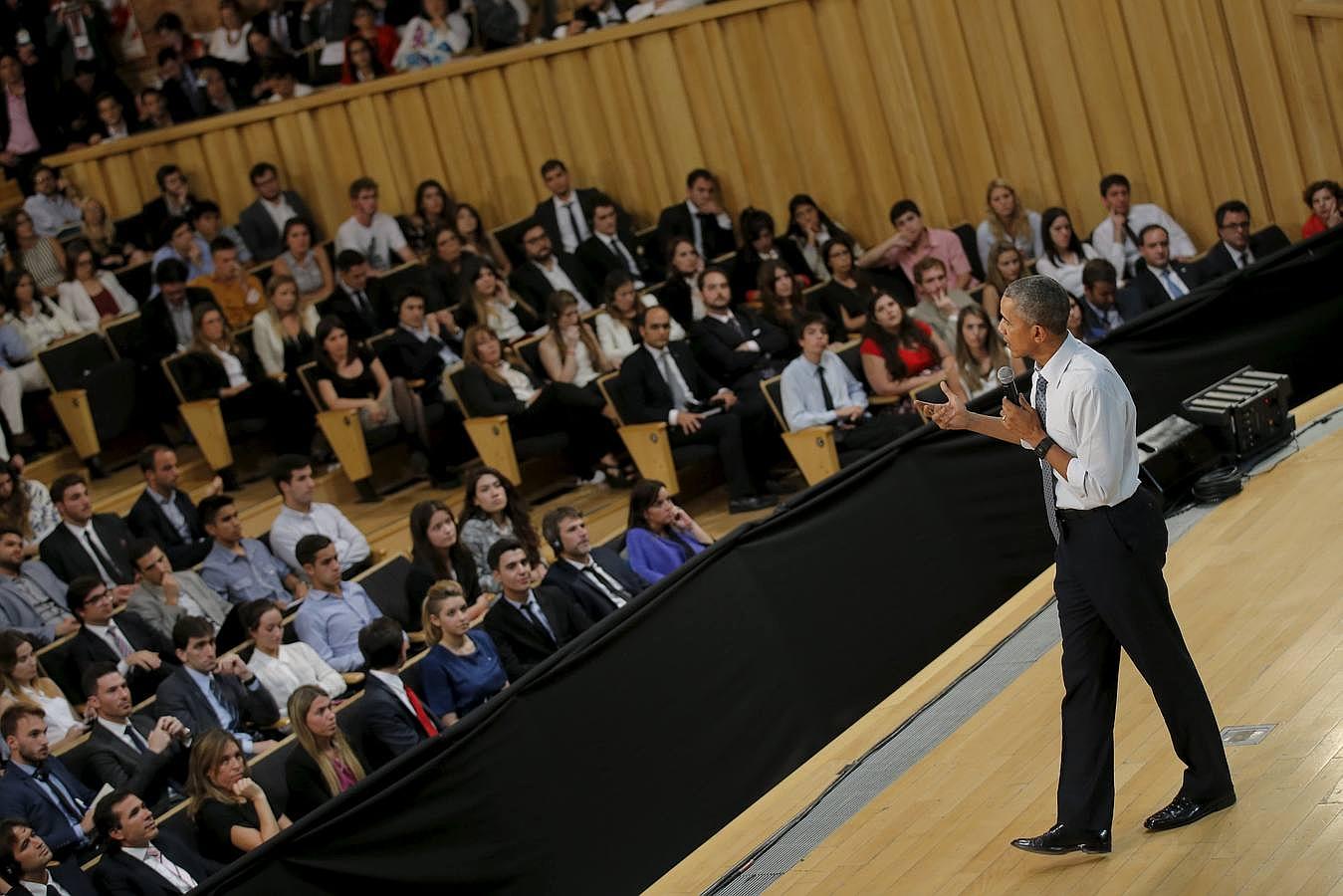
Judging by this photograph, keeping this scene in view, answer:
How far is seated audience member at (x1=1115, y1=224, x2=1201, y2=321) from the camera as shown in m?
7.75

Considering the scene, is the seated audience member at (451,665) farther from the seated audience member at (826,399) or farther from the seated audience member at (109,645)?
the seated audience member at (826,399)

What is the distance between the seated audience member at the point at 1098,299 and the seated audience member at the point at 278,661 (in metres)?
3.65

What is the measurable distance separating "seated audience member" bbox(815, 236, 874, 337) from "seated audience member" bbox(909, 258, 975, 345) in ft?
1.45

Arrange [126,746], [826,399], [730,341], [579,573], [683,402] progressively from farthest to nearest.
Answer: [730,341] < [683,402] < [826,399] < [579,573] < [126,746]

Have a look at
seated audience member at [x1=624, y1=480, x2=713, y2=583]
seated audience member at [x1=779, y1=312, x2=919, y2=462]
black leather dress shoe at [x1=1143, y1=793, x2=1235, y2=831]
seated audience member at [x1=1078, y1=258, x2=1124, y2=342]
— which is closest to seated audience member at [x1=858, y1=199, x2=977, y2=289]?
seated audience member at [x1=1078, y1=258, x2=1124, y2=342]

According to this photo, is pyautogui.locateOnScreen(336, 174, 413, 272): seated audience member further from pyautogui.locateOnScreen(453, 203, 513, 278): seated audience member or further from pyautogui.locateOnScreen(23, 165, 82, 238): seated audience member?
pyautogui.locateOnScreen(23, 165, 82, 238): seated audience member

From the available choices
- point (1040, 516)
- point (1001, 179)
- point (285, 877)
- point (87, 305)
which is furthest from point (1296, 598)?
point (87, 305)

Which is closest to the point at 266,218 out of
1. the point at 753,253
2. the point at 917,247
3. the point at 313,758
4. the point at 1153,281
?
the point at 753,253

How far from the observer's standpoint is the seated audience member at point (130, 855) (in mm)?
4652

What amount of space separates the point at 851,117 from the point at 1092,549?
5856 mm

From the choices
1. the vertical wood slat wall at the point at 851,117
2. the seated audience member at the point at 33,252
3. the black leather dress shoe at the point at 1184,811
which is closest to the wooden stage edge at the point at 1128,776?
the black leather dress shoe at the point at 1184,811

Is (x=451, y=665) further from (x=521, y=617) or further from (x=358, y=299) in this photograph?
(x=358, y=299)

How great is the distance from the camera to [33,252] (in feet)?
29.7

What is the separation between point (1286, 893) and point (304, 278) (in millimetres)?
6730
